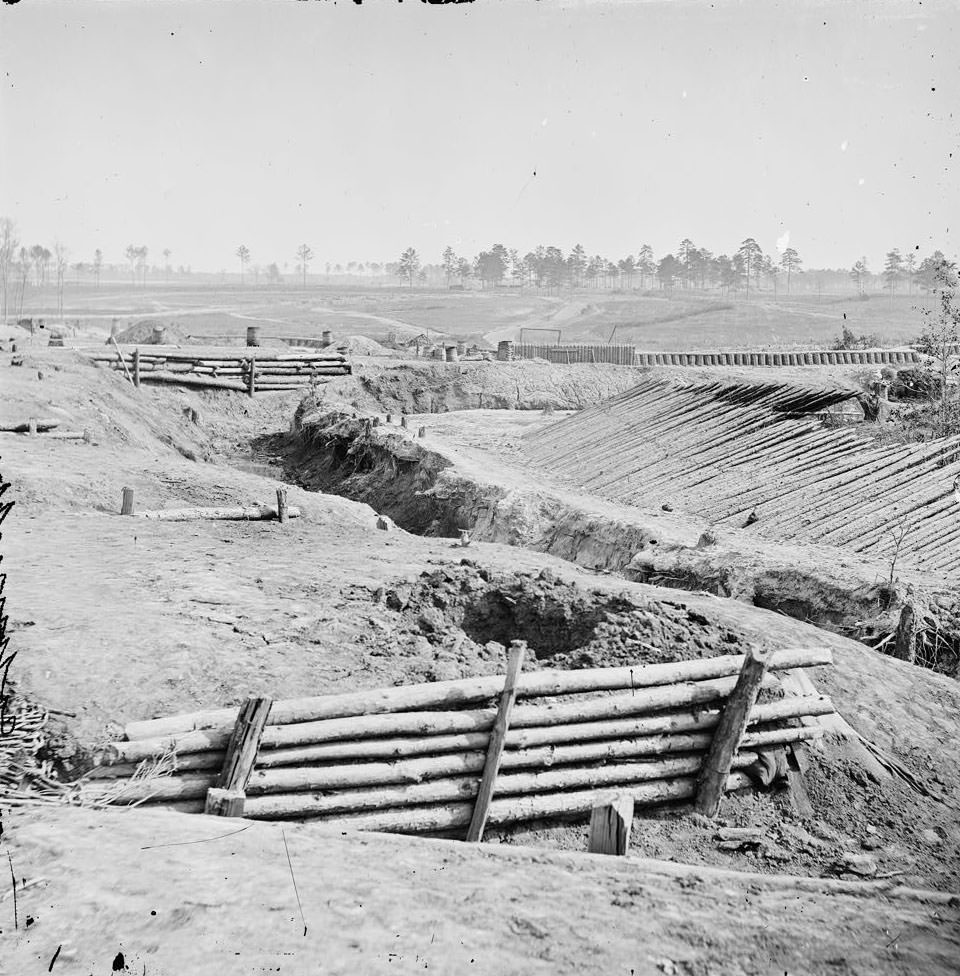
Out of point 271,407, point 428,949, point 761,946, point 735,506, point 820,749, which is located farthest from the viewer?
point 271,407

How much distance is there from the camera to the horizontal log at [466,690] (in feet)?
19.5

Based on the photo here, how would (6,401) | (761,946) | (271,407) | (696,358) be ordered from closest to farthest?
1. (761,946)
2. (6,401)
3. (271,407)
4. (696,358)

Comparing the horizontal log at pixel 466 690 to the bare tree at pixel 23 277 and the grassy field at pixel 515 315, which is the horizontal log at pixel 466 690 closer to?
the grassy field at pixel 515 315

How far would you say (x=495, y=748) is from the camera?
639 cm

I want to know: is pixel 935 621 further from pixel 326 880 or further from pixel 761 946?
pixel 326 880

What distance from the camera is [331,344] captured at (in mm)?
42500

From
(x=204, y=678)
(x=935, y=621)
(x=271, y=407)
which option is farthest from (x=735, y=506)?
(x=271, y=407)

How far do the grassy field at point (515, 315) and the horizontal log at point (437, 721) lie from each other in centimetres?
5206

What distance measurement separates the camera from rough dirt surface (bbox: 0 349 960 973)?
4246 mm

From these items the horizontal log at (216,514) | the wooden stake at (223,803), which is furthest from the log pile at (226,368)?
the wooden stake at (223,803)

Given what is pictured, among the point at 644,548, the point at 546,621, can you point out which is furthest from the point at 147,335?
the point at 546,621

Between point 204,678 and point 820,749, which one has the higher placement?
point 204,678

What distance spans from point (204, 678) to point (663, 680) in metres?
3.13

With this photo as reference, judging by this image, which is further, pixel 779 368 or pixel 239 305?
pixel 239 305
